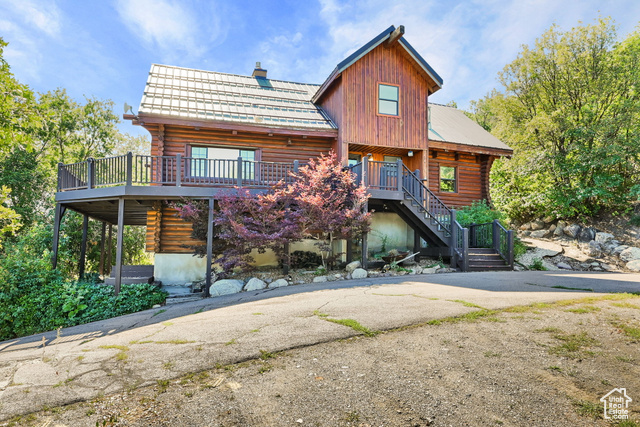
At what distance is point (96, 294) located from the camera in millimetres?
10070

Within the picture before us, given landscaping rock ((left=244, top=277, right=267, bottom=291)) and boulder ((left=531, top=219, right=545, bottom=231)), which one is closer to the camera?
landscaping rock ((left=244, top=277, right=267, bottom=291))

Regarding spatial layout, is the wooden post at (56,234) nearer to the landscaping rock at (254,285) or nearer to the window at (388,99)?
the landscaping rock at (254,285)

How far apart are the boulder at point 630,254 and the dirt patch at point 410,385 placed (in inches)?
465

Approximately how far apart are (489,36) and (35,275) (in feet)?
80.5

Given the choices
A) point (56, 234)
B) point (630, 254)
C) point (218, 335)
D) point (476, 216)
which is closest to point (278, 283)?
point (218, 335)

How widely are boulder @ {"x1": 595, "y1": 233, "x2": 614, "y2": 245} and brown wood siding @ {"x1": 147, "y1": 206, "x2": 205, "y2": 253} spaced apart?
52.4 ft

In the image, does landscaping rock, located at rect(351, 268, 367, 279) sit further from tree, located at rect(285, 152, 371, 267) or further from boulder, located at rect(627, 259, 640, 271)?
boulder, located at rect(627, 259, 640, 271)

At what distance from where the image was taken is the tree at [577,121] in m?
15.7

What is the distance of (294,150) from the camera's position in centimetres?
1454

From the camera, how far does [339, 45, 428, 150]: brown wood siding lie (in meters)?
14.3

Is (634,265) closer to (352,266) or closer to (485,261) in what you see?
(485,261)

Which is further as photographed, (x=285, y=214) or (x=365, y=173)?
(x=365, y=173)

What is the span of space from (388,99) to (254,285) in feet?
31.1

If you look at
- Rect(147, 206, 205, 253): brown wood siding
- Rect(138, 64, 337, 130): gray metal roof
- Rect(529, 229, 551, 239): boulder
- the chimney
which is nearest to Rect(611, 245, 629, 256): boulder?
Rect(529, 229, 551, 239): boulder
